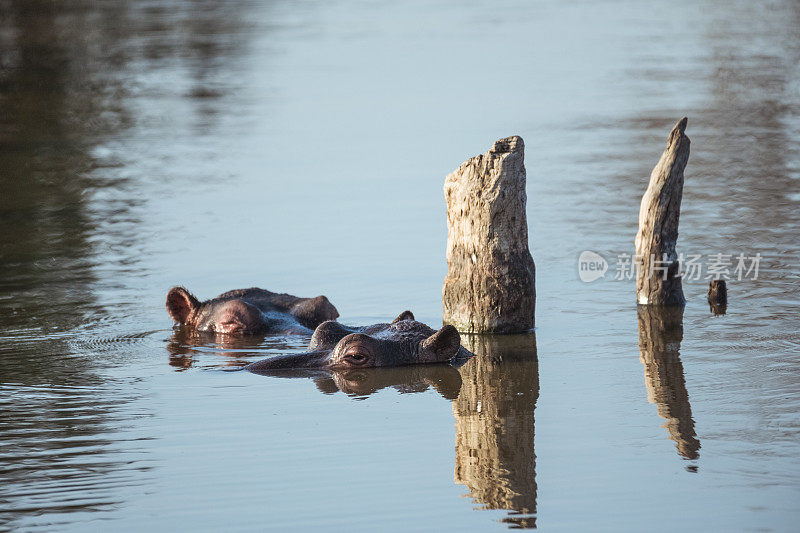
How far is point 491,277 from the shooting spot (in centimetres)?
990

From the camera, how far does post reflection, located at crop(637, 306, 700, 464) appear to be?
291 inches

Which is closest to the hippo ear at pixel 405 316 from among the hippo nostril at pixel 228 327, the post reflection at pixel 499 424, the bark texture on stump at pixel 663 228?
the post reflection at pixel 499 424

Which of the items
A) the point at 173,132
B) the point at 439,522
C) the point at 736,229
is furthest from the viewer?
the point at 173,132

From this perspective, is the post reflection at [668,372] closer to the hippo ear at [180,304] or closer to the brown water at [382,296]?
the brown water at [382,296]

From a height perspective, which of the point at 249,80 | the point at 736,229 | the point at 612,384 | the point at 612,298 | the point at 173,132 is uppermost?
the point at 249,80

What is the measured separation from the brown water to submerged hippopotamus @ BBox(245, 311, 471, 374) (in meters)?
0.16

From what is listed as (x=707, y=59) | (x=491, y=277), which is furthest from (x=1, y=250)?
(x=707, y=59)

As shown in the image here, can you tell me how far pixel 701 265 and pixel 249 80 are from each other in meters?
17.6

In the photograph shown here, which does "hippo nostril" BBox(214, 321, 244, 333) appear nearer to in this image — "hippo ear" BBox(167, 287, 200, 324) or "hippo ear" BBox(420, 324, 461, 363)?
"hippo ear" BBox(167, 287, 200, 324)

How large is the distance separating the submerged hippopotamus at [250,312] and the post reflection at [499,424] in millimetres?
1201

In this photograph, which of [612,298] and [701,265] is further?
[701,265]

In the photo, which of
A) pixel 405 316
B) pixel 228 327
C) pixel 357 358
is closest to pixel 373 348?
pixel 357 358

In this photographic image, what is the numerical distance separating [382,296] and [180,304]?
1814mm

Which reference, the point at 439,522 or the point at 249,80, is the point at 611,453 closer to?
the point at 439,522
